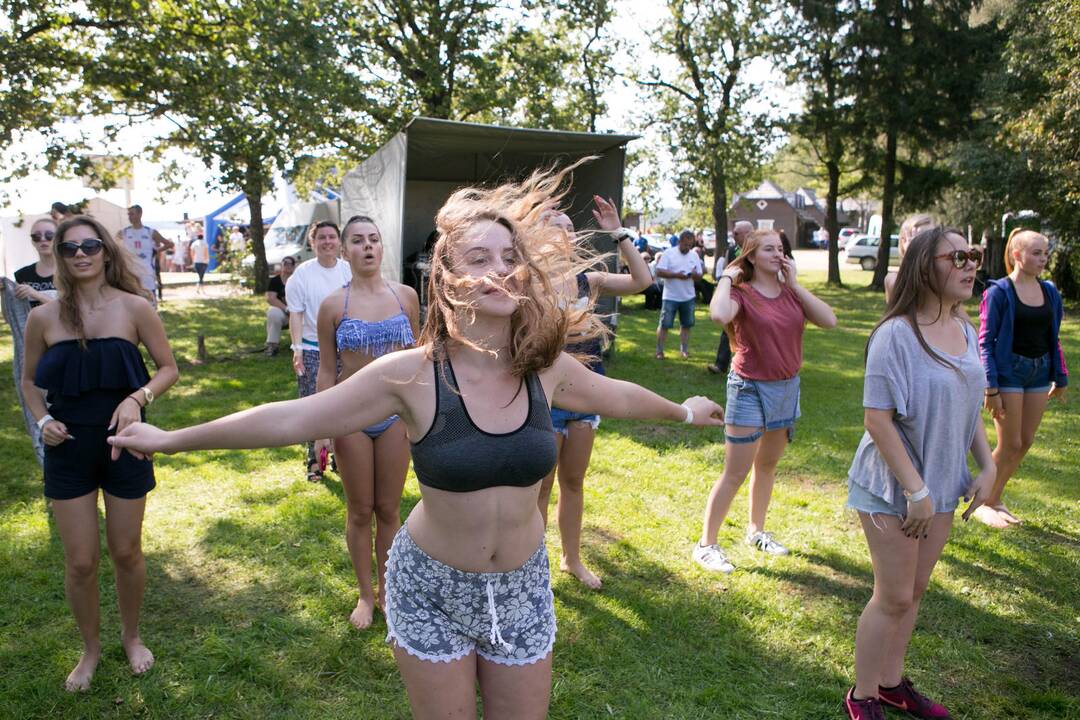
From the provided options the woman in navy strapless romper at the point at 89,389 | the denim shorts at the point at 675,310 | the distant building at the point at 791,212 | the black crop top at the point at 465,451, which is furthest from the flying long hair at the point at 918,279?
the distant building at the point at 791,212

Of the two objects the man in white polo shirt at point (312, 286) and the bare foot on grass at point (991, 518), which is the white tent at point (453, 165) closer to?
the man in white polo shirt at point (312, 286)

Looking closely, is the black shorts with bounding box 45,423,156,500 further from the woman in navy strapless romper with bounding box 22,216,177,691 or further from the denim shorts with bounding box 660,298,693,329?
the denim shorts with bounding box 660,298,693,329

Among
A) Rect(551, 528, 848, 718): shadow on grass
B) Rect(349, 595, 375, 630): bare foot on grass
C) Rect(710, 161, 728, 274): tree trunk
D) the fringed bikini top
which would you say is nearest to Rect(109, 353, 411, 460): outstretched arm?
the fringed bikini top

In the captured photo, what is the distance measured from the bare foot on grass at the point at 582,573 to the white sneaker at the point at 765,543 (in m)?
1.09

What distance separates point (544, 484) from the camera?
4.13 m

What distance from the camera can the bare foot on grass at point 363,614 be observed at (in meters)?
3.97

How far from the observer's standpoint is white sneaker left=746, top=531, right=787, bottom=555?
15.8 ft

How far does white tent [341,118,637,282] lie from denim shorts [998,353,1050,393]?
13.4ft

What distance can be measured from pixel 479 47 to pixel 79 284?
50.9ft

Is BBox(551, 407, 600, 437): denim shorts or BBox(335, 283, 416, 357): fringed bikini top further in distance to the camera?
BBox(551, 407, 600, 437): denim shorts

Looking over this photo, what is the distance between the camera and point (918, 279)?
2904 mm

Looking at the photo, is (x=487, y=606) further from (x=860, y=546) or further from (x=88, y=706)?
(x=860, y=546)

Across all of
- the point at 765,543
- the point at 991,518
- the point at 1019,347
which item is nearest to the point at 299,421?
the point at 765,543

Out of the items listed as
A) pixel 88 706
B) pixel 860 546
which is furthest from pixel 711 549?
pixel 88 706
